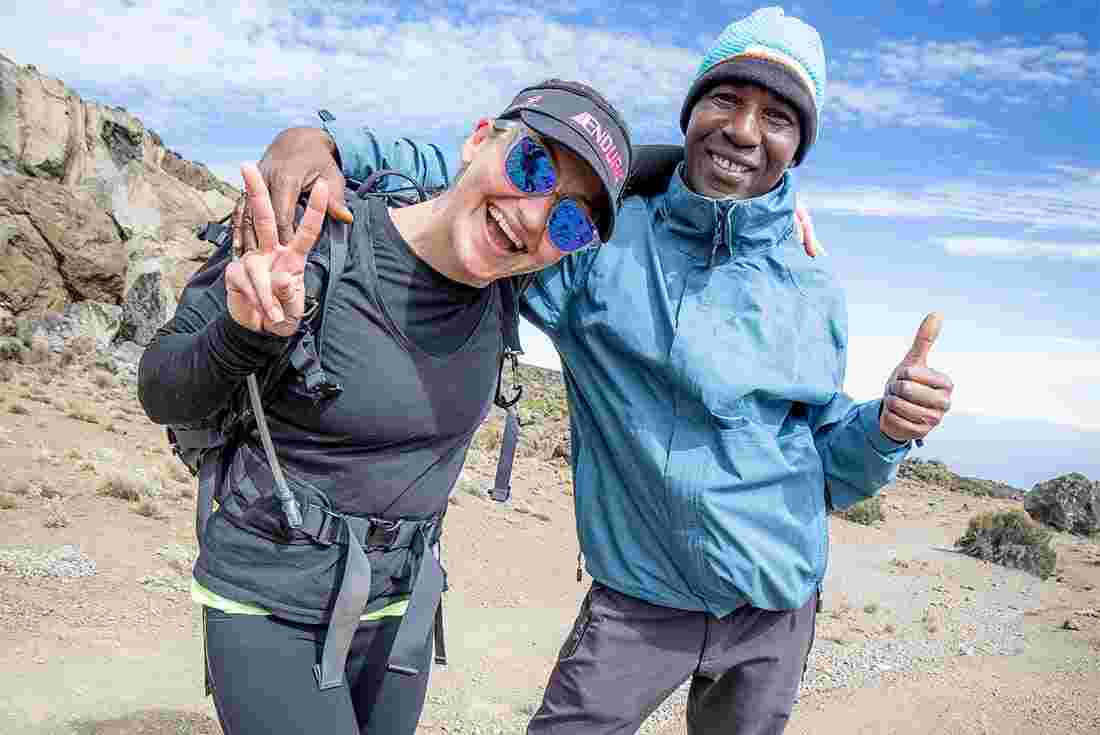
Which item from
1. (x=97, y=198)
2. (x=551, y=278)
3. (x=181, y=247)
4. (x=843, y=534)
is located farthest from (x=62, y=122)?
(x=551, y=278)

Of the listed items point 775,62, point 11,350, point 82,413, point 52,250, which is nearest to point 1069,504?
point 82,413

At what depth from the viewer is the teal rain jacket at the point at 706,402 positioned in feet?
8.48

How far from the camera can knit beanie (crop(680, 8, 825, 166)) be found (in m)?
2.62

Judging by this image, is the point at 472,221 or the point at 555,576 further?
the point at 555,576

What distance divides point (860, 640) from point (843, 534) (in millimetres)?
7012

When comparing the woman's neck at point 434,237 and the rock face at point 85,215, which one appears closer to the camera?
the woman's neck at point 434,237

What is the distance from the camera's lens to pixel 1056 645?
9.11 metres

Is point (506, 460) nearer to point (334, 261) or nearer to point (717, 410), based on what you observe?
point (717, 410)

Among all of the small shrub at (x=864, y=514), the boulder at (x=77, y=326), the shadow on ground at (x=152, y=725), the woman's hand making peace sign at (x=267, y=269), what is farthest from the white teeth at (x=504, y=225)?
the boulder at (x=77, y=326)

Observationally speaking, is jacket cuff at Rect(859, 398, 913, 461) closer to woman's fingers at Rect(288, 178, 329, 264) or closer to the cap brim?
the cap brim

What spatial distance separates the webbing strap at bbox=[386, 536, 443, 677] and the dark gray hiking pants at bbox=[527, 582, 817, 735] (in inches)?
21.4

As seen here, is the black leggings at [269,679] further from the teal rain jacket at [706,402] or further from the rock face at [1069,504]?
the rock face at [1069,504]

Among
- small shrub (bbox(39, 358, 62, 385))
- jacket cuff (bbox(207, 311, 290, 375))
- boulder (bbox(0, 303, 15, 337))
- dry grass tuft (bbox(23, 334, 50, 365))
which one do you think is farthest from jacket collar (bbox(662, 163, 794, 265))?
boulder (bbox(0, 303, 15, 337))

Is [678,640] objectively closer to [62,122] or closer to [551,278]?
[551,278]
